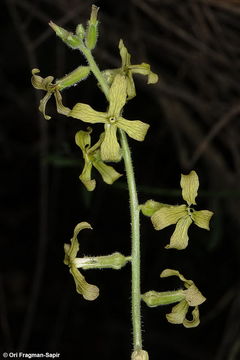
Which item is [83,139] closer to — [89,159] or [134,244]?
[89,159]

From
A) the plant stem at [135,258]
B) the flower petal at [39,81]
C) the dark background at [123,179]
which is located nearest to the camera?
the plant stem at [135,258]

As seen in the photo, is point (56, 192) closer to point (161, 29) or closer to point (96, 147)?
point (161, 29)

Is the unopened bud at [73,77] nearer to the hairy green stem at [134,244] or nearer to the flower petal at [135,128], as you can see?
the hairy green stem at [134,244]

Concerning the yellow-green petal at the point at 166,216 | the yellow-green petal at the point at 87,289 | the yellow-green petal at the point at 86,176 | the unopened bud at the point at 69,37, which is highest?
the unopened bud at the point at 69,37

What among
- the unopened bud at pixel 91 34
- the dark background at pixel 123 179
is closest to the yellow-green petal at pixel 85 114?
the unopened bud at pixel 91 34

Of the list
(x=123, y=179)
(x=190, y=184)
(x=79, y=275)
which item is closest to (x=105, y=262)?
(x=79, y=275)
